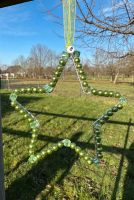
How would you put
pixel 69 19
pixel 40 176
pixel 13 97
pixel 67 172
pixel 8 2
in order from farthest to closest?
pixel 67 172 < pixel 40 176 < pixel 8 2 < pixel 13 97 < pixel 69 19

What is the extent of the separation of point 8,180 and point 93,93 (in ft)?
10.8

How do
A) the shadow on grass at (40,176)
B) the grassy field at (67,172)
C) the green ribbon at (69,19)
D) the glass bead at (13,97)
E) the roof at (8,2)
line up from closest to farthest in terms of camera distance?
the green ribbon at (69,19) < the glass bead at (13,97) < the roof at (8,2) < the shadow on grass at (40,176) < the grassy field at (67,172)

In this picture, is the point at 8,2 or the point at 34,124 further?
the point at 8,2

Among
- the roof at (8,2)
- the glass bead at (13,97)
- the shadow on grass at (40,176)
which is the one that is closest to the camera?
the glass bead at (13,97)

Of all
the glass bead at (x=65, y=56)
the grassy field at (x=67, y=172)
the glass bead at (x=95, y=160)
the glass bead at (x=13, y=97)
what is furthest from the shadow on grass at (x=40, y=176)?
the glass bead at (x=65, y=56)

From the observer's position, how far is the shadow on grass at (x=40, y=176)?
4.37 meters

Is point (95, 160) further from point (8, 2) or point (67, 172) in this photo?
point (67, 172)

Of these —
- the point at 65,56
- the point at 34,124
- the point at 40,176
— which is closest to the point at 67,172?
the point at 40,176

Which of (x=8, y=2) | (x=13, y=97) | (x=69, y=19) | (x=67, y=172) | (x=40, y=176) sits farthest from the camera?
(x=67, y=172)

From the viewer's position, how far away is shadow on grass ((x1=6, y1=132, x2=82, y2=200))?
4.37 meters

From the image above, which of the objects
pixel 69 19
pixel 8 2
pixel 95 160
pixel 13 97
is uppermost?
pixel 8 2

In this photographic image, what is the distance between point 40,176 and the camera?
5004 mm

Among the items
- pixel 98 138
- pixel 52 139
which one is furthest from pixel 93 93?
pixel 52 139

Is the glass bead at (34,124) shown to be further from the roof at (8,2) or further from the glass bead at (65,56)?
the roof at (8,2)
